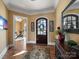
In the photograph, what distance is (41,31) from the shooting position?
9117 millimetres

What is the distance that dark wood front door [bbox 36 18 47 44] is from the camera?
9031mm

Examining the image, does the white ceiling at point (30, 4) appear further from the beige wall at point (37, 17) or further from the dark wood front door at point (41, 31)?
the dark wood front door at point (41, 31)

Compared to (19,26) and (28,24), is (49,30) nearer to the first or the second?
(28,24)

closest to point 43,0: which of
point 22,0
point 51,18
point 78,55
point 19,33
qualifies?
point 22,0

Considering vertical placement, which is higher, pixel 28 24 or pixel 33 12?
pixel 33 12

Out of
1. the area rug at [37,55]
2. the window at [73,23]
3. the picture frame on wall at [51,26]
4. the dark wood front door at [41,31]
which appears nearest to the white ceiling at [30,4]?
the dark wood front door at [41,31]

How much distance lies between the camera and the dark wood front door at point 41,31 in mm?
9031

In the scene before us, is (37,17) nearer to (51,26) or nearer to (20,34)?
(51,26)

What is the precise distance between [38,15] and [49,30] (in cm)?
152

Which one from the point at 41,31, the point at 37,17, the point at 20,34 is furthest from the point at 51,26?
the point at 20,34

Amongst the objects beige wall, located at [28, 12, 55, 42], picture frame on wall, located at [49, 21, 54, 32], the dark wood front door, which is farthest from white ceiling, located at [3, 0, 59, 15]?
picture frame on wall, located at [49, 21, 54, 32]

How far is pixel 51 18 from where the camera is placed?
8.72m

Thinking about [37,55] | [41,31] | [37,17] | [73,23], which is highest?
[37,17]

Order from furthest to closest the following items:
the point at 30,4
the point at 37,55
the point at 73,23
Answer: the point at 30,4 < the point at 37,55 < the point at 73,23
